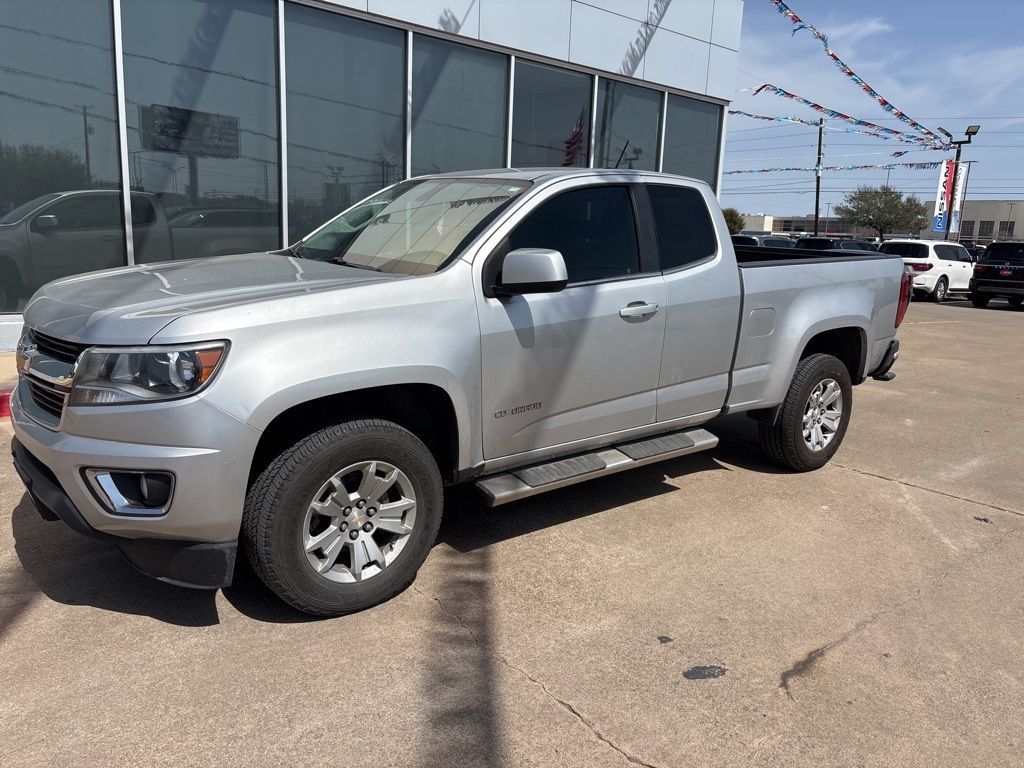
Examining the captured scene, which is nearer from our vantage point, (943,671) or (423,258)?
(943,671)

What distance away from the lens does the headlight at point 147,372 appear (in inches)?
112

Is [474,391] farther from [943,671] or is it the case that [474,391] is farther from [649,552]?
[943,671]

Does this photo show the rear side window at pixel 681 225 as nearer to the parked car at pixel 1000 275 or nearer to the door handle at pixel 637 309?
the door handle at pixel 637 309

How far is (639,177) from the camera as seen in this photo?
14.7 ft

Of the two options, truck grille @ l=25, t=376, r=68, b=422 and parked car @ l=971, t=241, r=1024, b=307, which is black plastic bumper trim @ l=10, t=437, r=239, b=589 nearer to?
truck grille @ l=25, t=376, r=68, b=422

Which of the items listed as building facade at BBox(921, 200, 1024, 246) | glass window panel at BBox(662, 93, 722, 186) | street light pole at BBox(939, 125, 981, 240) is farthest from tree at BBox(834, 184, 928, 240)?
glass window panel at BBox(662, 93, 722, 186)

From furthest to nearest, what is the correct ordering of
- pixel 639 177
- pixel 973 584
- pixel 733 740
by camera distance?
pixel 639 177, pixel 973 584, pixel 733 740

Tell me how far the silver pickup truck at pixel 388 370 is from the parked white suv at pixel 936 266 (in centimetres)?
1947

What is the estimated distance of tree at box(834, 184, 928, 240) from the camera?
67438mm

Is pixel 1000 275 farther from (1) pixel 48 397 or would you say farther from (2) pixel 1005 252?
(1) pixel 48 397

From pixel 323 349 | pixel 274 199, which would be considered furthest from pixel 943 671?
pixel 274 199

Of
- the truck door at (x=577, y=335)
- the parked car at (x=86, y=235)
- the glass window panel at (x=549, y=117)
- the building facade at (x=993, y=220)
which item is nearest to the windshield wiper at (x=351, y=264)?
the truck door at (x=577, y=335)

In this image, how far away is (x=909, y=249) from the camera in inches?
887

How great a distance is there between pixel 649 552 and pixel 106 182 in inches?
280
